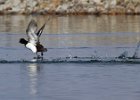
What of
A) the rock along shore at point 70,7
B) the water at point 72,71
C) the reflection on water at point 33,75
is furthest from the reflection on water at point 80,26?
the rock along shore at point 70,7

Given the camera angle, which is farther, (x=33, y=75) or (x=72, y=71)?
(x=72, y=71)

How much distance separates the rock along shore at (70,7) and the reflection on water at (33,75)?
50122 millimetres

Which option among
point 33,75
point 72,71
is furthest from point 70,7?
point 33,75

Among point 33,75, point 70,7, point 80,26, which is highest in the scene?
point 70,7

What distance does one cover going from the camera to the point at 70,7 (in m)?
76.5

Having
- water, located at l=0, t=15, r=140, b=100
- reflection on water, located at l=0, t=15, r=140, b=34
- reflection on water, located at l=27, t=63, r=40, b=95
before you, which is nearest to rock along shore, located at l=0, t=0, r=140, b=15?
reflection on water, located at l=0, t=15, r=140, b=34

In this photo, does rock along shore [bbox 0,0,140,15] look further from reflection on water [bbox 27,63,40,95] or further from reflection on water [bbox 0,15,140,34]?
reflection on water [bbox 27,63,40,95]

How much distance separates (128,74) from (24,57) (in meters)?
6.31

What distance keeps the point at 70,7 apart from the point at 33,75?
56.1m

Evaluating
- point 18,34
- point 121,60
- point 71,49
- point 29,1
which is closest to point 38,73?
point 121,60

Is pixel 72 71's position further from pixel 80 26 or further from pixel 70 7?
pixel 70 7

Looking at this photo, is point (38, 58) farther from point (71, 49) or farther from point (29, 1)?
point (29, 1)

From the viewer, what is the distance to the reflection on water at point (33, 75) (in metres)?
17.9

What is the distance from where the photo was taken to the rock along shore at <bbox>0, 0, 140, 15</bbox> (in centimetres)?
7444
